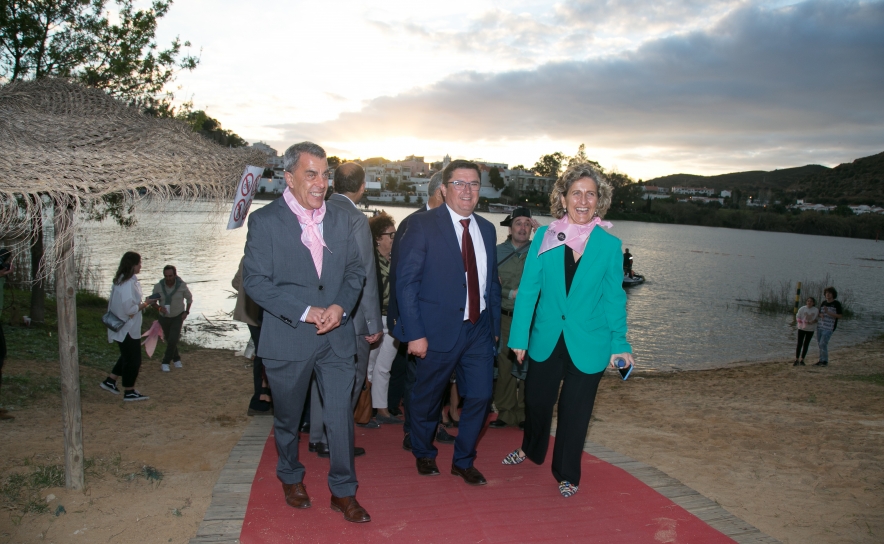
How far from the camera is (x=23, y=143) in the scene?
11.0ft

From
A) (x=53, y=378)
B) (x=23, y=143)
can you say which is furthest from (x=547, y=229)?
(x=53, y=378)

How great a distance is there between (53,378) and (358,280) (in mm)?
6063

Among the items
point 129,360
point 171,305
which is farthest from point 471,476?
point 171,305

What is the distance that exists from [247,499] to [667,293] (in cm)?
3628

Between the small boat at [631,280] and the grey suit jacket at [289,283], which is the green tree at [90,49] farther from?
the small boat at [631,280]

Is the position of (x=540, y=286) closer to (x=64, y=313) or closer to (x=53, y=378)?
(x=64, y=313)

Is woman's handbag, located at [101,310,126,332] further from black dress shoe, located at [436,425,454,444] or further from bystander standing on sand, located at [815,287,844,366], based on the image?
bystander standing on sand, located at [815,287,844,366]

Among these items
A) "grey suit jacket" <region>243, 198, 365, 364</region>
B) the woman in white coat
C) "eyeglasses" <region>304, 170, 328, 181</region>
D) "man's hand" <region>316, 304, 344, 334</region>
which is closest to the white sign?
"grey suit jacket" <region>243, 198, 365, 364</region>

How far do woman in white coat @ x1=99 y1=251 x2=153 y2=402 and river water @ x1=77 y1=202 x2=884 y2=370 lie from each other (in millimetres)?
706

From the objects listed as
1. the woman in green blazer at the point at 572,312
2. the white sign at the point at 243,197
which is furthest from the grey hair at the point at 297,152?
the woman in green blazer at the point at 572,312

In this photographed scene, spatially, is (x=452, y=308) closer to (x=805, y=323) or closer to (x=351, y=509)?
(x=351, y=509)

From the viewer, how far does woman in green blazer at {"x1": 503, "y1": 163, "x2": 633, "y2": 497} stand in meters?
3.84

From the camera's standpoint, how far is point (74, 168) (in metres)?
3.41

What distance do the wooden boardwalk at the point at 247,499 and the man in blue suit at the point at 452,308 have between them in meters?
1.20
